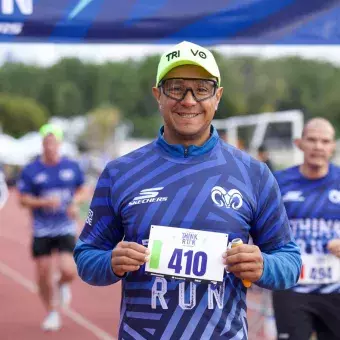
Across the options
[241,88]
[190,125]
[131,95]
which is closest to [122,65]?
[131,95]

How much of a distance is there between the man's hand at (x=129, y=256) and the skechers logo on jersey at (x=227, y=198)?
34 centimetres

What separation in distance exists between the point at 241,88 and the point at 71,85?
68.5 ft

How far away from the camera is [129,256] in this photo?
114 inches

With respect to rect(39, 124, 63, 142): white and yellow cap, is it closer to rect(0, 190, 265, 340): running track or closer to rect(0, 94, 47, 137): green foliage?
rect(0, 190, 265, 340): running track

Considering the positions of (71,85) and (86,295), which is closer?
(86,295)

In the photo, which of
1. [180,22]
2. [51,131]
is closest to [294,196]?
[180,22]

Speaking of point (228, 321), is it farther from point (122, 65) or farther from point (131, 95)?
point (122, 65)

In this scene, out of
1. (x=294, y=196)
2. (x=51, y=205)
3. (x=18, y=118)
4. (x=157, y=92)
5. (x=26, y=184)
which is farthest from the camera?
(x=18, y=118)

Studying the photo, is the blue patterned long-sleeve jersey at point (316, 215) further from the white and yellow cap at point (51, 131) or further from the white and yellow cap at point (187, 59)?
the white and yellow cap at point (51, 131)

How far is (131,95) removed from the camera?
312 ft

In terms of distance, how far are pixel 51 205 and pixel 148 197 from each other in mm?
5692

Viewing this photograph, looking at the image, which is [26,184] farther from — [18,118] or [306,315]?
[18,118]

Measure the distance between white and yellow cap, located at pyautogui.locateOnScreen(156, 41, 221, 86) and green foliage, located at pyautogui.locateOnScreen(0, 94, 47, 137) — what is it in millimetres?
74464

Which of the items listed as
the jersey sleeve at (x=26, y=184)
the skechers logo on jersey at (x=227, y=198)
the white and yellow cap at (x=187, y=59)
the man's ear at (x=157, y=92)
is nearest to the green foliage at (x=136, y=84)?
the jersey sleeve at (x=26, y=184)
